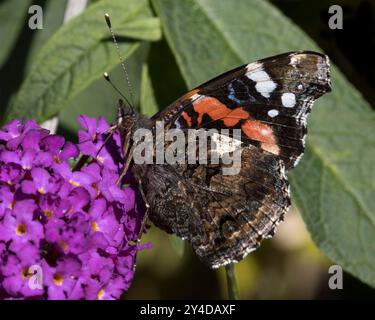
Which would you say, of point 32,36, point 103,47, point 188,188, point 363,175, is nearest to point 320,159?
point 363,175

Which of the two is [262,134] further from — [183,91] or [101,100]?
[101,100]

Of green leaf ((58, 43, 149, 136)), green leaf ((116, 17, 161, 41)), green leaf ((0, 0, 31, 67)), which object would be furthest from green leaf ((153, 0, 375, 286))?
green leaf ((0, 0, 31, 67))

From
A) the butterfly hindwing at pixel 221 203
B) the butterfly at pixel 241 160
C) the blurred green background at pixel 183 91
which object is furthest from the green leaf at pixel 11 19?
the butterfly hindwing at pixel 221 203

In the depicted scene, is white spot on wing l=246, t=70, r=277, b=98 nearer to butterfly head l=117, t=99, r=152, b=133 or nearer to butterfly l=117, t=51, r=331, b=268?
butterfly l=117, t=51, r=331, b=268

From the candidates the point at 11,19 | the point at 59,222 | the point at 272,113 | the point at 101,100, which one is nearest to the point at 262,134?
the point at 272,113

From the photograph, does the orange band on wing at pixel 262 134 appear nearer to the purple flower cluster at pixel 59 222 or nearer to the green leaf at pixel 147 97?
the purple flower cluster at pixel 59 222

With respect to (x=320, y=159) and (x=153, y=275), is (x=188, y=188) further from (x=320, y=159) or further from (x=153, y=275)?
(x=153, y=275)
